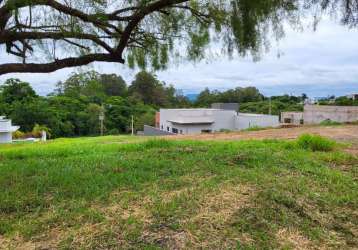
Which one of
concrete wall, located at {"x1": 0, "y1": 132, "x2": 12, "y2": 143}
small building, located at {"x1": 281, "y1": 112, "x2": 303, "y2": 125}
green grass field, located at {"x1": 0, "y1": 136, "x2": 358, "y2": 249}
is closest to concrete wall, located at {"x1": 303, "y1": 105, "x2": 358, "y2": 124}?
small building, located at {"x1": 281, "y1": 112, "x2": 303, "y2": 125}

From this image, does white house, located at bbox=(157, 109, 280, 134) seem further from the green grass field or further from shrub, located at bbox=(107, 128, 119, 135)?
the green grass field

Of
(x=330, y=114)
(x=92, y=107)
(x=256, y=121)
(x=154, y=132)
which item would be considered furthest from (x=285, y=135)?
(x=92, y=107)

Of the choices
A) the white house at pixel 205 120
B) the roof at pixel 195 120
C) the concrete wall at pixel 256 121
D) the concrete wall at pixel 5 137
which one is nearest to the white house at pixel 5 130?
the concrete wall at pixel 5 137

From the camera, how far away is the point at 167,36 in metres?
4.19

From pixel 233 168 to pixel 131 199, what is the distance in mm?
1647

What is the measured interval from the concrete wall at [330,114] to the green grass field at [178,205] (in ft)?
47.6

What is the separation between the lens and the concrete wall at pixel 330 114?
19453 millimetres

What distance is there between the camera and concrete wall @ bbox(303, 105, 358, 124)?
19453mm

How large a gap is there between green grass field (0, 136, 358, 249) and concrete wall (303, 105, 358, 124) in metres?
14.5

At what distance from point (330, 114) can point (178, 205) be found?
20294 millimetres

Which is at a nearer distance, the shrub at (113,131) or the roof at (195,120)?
the roof at (195,120)

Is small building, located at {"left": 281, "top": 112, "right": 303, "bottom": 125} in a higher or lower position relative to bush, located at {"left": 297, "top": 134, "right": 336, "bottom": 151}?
lower

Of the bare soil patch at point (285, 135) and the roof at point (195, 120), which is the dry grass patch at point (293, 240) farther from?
the roof at point (195, 120)

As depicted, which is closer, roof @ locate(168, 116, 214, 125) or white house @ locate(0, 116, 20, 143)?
roof @ locate(168, 116, 214, 125)
